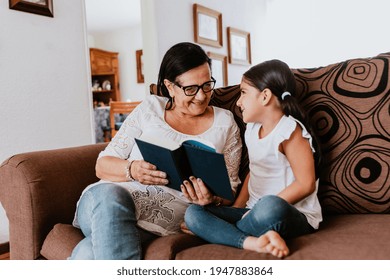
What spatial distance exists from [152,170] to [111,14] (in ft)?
19.2

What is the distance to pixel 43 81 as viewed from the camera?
226 cm

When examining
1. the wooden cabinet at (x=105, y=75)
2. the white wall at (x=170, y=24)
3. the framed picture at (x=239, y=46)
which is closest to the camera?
the white wall at (x=170, y=24)

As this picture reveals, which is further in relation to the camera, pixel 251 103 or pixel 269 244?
pixel 251 103

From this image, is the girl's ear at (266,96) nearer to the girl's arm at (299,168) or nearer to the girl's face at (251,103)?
the girl's face at (251,103)

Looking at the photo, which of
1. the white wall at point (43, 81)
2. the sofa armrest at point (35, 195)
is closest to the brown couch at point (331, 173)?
the sofa armrest at point (35, 195)

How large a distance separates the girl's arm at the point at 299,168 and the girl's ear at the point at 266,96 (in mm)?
137

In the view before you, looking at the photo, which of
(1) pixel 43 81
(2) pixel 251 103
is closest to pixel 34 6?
(1) pixel 43 81

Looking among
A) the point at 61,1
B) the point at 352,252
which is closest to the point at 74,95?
the point at 61,1

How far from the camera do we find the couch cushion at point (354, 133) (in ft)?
3.95

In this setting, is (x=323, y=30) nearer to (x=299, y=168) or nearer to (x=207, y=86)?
(x=207, y=86)

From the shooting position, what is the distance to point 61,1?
2.34 m

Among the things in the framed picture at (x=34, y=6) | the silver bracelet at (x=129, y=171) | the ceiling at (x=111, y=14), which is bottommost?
the silver bracelet at (x=129, y=171)
